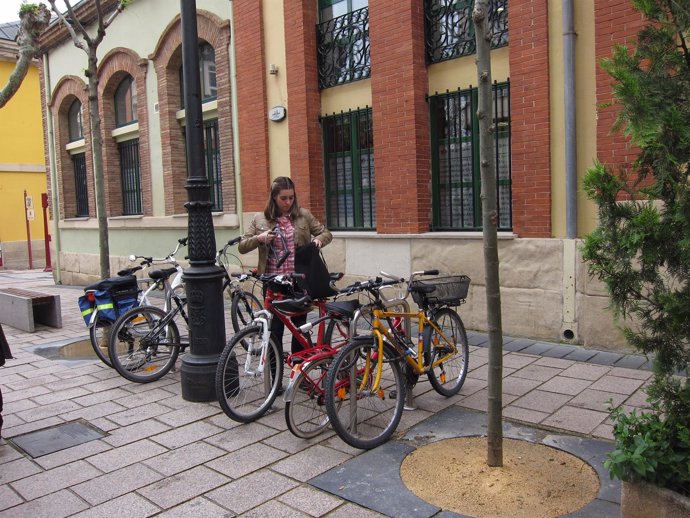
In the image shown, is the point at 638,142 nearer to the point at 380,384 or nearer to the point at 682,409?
the point at 682,409

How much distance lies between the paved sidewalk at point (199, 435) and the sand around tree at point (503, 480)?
0.20m

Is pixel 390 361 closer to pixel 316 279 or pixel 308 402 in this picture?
pixel 308 402

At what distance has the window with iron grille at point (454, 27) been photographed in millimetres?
7316

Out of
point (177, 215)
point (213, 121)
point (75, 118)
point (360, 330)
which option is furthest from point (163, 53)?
point (360, 330)

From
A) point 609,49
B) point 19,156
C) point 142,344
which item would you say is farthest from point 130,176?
point 19,156

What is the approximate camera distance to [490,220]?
3496mm

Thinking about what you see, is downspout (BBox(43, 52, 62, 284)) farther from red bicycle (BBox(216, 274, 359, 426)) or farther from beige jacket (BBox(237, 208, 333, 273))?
red bicycle (BBox(216, 274, 359, 426))

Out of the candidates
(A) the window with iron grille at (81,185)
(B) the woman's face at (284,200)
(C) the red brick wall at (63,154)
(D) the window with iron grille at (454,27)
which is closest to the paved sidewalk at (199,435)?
(B) the woman's face at (284,200)

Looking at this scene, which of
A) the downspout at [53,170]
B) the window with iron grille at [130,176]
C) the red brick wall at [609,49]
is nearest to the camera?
the red brick wall at [609,49]

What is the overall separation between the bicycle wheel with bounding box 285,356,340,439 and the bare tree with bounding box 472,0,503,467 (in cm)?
109

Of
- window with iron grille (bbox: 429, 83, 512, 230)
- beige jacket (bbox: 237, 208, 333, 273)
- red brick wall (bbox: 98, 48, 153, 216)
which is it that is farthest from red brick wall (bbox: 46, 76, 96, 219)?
beige jacket (bbox: 237, 208, 333, 273)

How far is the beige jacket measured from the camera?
5.32 m

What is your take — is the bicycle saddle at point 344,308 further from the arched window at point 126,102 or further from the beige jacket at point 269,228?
the arched window at point 126,102

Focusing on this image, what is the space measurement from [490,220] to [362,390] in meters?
1.48
